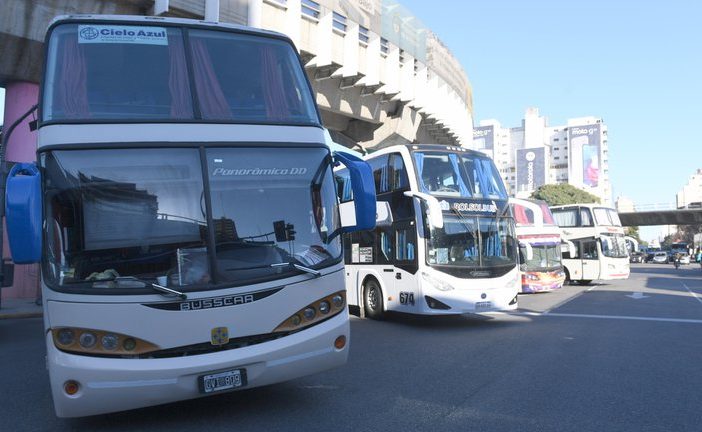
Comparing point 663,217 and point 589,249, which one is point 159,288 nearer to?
point 589,249

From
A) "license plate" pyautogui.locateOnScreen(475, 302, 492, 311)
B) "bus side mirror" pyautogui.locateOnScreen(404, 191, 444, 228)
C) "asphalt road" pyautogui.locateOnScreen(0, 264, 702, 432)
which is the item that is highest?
→ "bus side mirror" pyautogui.locateOnScreen(404, 191, 444, 228)

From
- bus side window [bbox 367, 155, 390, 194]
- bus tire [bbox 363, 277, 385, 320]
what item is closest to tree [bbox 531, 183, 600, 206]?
bus tire [bbox 363, 277, 385, 320]

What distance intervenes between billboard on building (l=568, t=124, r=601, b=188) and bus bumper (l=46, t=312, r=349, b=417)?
5428 inches

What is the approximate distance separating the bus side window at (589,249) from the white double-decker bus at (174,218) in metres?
23.4

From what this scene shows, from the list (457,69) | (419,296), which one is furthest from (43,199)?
(457,69)

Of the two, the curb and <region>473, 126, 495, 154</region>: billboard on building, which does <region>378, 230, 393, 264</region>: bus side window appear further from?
<region>473, 126, 495, 154</region>: billboard on building

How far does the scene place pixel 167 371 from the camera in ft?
16.6

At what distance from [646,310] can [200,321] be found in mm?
13484

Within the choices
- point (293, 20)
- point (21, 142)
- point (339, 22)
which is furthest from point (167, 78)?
point (339, 22)

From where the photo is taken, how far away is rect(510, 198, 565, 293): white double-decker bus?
69.4ft

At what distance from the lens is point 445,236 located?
11594 mm

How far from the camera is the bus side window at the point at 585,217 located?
27834mm

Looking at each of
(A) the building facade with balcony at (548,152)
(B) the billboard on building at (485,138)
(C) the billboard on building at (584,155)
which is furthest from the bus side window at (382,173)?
(B) the billboard on building at (485,138)

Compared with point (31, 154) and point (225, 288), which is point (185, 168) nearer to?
point (225, 288)
